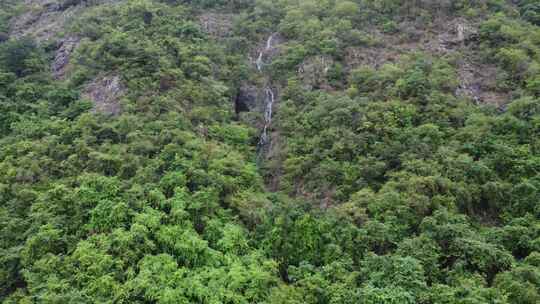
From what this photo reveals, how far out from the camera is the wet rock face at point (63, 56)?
29.9 m

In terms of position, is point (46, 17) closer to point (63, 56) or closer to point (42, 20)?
point (42, 20)

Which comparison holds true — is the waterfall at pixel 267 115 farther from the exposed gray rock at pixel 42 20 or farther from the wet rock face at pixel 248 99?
the exposed gray rock at pixel 42 20

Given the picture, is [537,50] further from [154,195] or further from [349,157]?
[154,195]

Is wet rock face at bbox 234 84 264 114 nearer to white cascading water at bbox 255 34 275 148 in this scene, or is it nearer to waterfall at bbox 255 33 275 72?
white cascading water at bbox 255 34 275 148

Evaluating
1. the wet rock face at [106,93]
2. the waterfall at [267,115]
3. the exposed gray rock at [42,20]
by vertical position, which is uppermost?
the exposed gray rock at [42,20]

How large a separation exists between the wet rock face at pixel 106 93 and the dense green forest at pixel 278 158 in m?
0.12

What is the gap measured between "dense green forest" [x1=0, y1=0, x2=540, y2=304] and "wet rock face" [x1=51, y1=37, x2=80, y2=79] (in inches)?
6.4

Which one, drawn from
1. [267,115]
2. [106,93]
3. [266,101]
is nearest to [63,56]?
[106,93]

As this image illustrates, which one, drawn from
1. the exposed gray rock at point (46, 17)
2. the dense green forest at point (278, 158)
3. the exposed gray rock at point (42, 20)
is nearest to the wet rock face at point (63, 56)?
the dense green forest at point (278, 158)

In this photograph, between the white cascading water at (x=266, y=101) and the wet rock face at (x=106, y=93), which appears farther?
the white cascading water at (x=266, y=101)

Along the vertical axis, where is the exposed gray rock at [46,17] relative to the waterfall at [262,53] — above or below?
above

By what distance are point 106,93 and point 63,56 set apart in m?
6.82

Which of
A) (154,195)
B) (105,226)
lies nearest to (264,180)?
(154,195)

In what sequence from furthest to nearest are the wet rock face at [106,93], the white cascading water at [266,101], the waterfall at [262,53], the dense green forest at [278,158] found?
the waterfall at [262,53]
the white cascading water at [266,101]
the wet rock face at [106,93]
the dense green forest at [278,158]
